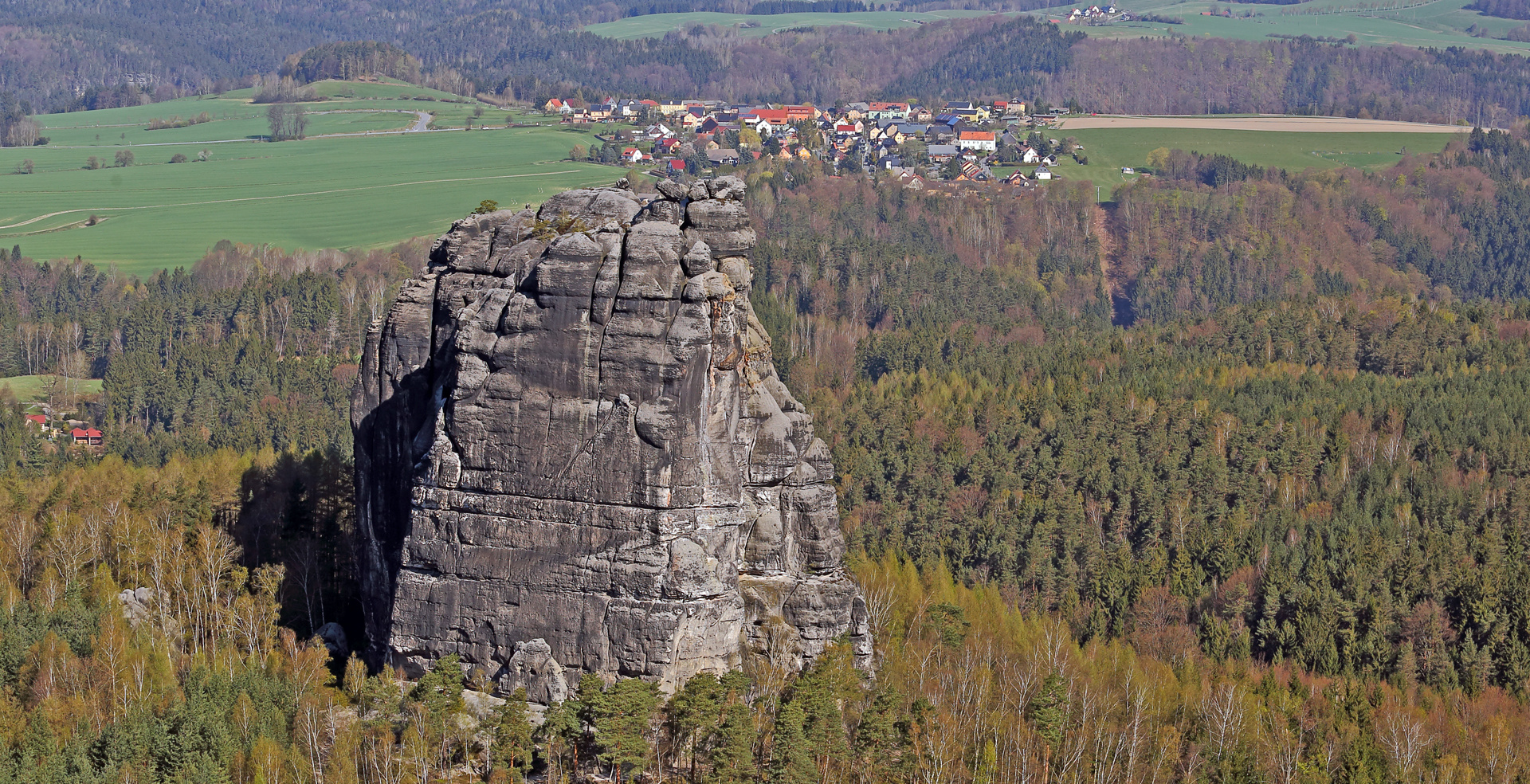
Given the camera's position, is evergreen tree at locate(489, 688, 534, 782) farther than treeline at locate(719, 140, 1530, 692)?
No

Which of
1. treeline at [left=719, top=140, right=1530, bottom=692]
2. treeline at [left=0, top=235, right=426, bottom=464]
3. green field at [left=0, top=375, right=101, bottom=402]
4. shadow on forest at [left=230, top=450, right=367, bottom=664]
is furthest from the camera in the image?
green field at [left=0, top=375, right=101, bottom=402]

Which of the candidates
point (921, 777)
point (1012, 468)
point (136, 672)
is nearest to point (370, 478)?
point (136, 672)

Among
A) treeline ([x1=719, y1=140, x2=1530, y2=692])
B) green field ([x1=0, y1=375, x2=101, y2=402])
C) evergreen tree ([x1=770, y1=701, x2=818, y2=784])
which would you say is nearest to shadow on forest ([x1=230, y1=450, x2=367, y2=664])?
evergreen tree ([x1=770, y1=701, x2=818, y2=784])

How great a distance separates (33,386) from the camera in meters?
180

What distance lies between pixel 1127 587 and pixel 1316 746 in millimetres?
34567

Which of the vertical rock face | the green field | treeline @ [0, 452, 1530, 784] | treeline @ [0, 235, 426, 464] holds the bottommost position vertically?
the green field

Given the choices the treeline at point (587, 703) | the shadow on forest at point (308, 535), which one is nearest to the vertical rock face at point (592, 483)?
the treeline at point (587, 703)

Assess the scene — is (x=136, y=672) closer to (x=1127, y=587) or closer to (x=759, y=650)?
(x=759, y=650)

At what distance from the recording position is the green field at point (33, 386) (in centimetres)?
17511

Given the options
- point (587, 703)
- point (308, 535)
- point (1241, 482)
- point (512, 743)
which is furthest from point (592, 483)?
point (1241, 482)

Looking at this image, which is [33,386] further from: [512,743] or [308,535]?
[512,743]

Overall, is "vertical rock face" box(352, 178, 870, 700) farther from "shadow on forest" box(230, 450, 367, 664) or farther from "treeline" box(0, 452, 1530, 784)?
"shadow on forest" box(230, 450, 367, 664)

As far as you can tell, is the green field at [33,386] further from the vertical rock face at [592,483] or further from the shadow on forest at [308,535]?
the vertical rock face at [592,483]

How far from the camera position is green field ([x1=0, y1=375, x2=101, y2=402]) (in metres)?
175
